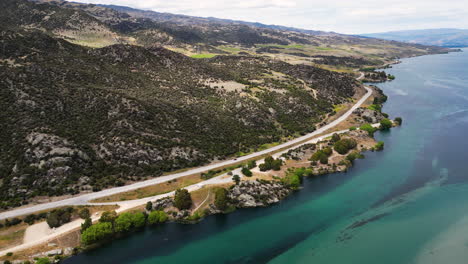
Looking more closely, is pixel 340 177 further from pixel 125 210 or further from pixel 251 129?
pixel 125 210

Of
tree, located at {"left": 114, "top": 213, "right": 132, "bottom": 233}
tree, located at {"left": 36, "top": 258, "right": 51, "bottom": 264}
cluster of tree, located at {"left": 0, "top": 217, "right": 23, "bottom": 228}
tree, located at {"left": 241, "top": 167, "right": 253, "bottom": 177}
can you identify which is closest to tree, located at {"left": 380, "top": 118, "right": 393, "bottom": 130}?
tree, located at {"left": 241, "top": 167, "right": 253, "bottom": 177}

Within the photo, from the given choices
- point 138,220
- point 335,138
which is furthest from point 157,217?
point 335,138

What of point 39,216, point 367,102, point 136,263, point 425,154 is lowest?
point 136,263

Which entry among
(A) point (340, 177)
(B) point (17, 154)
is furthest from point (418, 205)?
(B) point (17, 154)

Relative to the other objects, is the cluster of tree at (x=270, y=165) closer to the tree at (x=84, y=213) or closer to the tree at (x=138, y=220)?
the tree at (x=138, y=220)

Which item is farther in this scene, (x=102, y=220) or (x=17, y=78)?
(x=17, y=78)

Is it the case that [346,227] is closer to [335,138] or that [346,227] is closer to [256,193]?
[256,193]
